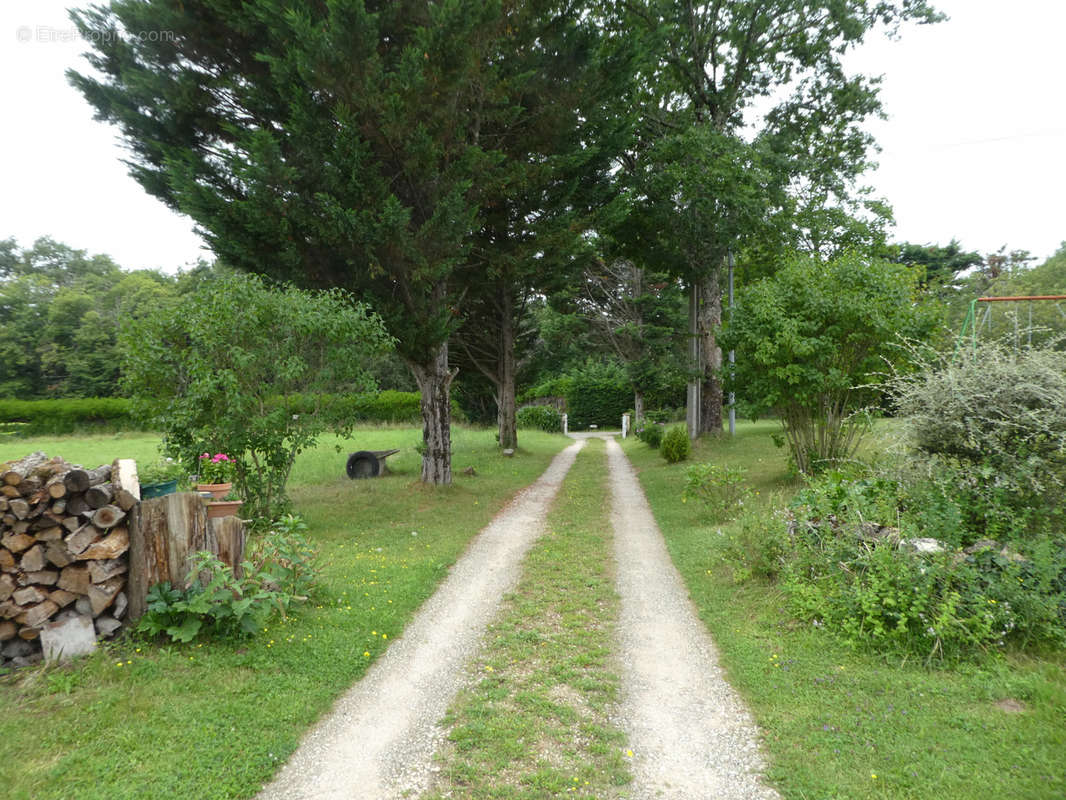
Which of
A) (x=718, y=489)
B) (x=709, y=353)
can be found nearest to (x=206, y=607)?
(x=718, y=489)

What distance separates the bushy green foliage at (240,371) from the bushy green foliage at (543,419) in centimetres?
2794

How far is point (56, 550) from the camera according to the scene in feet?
13.1

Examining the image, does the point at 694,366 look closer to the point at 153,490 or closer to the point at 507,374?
the point at 507,374

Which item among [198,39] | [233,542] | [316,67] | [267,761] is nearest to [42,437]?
[198,39]

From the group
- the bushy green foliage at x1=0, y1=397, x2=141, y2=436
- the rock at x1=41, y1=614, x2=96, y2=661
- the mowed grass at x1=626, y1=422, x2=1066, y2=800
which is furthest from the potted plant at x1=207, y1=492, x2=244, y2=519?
the bushy green foliage at x1=0, y1=397, x2=141, y2=436

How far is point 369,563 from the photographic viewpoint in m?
6.71

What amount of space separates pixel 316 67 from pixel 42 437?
1315 inches

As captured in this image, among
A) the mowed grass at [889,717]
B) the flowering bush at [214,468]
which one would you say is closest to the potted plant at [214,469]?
the flowering bush at [214,468]

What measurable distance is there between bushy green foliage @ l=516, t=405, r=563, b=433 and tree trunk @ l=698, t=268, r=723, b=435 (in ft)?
50.6

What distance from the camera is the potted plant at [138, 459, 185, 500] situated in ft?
16.4

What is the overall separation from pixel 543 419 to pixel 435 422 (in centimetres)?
2459

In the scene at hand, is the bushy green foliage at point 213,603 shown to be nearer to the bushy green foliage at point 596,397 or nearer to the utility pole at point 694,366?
the utility pole at point 694,366

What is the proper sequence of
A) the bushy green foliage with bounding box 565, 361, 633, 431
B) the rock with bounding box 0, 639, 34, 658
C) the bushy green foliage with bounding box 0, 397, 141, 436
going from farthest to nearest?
the bushy green foliage with bounding box 565, 361, 633, 431 → the bushy green foliage with bounding box 0, 397, 141, 436 → the rock with bounding box 0, 639, 34, 658

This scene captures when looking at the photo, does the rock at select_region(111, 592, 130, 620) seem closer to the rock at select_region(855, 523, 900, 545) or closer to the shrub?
the rock at select_region(855, 523, 900, 545)
